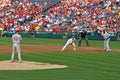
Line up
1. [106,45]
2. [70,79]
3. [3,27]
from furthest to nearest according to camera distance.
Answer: [3,27], [106,45], [70,79]

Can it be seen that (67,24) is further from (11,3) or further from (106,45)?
(106,45)

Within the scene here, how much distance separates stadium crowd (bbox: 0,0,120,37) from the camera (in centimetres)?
4697

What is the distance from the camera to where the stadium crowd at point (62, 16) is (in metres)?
47.0

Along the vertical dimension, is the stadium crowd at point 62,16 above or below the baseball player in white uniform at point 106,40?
above

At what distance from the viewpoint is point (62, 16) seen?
5150 centimetres

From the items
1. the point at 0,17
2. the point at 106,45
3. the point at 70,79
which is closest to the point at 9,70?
the point at 70,79

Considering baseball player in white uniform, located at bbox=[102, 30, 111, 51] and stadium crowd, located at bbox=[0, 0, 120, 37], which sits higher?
stadium crowd, located at bbox=[0, 0, 120, 37]

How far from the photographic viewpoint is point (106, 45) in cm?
3061

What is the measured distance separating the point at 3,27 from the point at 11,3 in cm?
679

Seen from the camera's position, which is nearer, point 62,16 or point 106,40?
point 106,40

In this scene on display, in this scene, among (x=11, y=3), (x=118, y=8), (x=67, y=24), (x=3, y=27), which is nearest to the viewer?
(x=118, y=8)

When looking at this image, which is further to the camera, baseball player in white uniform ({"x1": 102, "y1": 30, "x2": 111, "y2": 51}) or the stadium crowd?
the stadium crowd

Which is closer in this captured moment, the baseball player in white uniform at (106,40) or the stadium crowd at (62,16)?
the baseball player in white uniform at (106,40)

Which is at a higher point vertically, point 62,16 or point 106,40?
point 62,16
